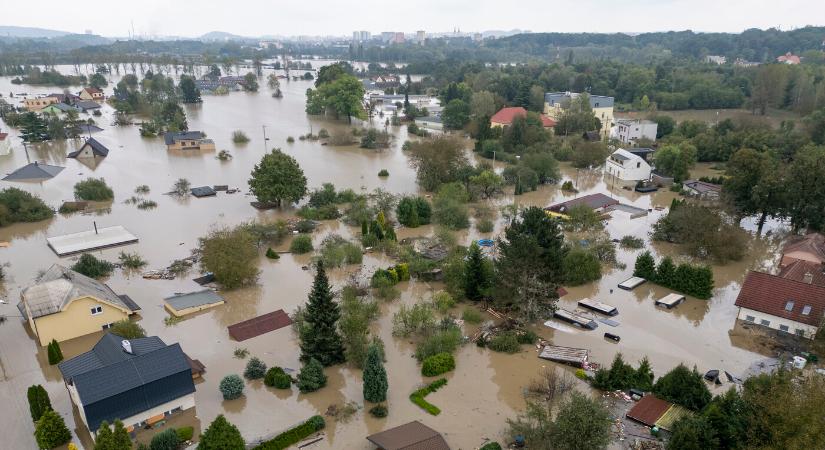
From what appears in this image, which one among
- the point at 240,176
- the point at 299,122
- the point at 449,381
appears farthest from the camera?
the point at 299,122

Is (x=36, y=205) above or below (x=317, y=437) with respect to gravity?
above

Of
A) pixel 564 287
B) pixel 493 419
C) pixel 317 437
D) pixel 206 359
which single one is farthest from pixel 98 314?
pixel 564 287

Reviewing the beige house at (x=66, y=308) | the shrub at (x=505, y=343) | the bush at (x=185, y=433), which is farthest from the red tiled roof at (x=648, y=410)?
the beige house at (x=66, y=308)

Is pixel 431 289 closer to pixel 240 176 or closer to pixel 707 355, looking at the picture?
pixel 707 355

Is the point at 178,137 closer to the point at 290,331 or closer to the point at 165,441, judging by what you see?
the point at 290,331

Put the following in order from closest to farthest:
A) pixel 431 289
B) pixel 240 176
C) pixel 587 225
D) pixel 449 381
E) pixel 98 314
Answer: pixel 449 381, pixel 98 314, pixel 431 289, pixel 587 225, pixel 240 176

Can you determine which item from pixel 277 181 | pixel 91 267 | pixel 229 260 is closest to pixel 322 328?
pixel 229 260
